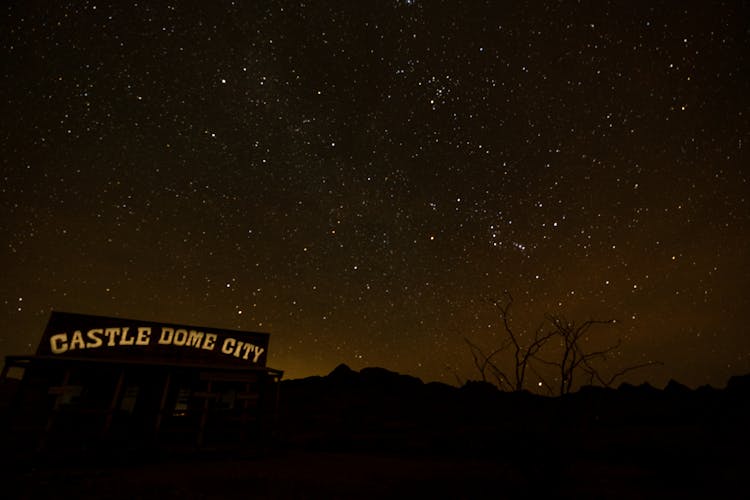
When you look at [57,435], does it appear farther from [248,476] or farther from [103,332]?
[248,476]

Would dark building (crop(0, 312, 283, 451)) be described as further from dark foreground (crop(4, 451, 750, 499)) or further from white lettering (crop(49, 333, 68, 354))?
dark foreground (crop(4, 451, 750, 499))

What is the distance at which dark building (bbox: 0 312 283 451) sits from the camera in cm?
1243

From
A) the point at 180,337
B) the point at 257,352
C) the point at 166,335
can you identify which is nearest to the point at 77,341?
the point at 166,335

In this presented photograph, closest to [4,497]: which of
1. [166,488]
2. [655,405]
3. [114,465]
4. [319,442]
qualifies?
[166,488]

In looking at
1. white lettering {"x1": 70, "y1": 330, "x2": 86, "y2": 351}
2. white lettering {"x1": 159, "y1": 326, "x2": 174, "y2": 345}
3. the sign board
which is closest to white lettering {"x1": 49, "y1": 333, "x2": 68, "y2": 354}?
the sign board

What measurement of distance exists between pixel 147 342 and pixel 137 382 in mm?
1853

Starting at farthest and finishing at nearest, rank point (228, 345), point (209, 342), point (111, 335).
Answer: point (228, 345)
point (209, 342)
point (111, 335)

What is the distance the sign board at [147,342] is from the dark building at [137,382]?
0.09 ft

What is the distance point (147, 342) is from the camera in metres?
14.7

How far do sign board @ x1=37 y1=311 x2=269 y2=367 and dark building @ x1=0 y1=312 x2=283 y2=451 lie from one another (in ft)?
0.09

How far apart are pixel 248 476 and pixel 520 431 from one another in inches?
276

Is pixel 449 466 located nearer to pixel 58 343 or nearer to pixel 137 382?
pixel 137 382

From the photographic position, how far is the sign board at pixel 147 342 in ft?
42.8

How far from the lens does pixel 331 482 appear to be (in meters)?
9.74
